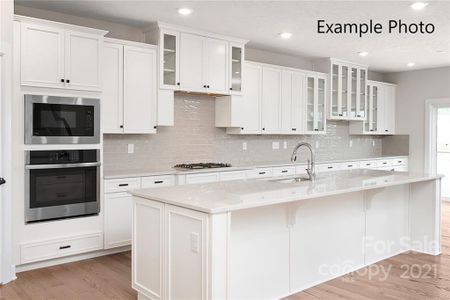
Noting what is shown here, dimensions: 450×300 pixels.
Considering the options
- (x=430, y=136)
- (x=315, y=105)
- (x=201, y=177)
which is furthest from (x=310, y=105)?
(x=430, y=136)

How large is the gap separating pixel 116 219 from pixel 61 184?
696 millimetres

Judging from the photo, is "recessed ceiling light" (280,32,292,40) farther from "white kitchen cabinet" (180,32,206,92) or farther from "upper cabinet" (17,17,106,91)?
"upper cabinet" (17,17,106,91)

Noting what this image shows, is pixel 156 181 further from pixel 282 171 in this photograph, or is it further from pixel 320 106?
pixel 320 106

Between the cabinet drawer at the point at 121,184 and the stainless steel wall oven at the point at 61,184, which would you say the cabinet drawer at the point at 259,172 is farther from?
the stainless steel wall oven at the point at 61,184

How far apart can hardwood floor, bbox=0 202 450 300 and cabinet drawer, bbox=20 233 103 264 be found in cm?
12

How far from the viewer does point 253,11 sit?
14.6 feet

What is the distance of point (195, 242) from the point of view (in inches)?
99.9

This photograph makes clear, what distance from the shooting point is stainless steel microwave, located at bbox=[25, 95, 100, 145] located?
12.7 feet

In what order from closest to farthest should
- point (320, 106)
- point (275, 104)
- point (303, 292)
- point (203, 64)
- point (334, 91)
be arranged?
→ 1. point (303, 292)
2. point (203, 64)
3. point (275, 104)
4. point (320, 106)
5. point (334, 91)

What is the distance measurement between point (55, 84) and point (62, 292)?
192 cm

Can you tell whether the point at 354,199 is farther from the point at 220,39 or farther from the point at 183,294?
the point at 220,39

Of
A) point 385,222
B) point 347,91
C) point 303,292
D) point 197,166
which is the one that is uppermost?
point 347,91

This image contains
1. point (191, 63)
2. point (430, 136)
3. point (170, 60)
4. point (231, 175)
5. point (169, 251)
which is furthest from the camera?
point (430, 136)

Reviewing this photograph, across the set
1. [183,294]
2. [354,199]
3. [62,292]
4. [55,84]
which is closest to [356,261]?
[354,199]
